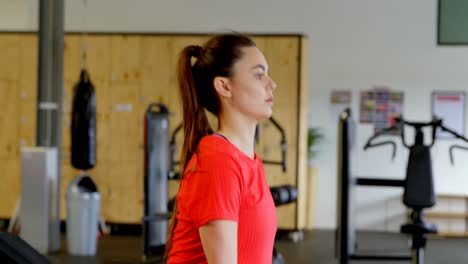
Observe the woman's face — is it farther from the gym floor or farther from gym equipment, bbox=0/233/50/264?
the gym floor

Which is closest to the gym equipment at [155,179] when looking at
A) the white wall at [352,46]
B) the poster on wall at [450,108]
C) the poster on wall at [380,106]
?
the white wall at [352,46]

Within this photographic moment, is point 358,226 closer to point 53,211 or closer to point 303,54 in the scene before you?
point 303,54

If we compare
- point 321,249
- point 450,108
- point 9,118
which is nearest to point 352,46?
point 450,108

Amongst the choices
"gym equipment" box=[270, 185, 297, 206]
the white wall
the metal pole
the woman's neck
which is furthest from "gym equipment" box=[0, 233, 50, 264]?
the white wall

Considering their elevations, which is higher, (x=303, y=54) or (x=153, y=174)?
(x=303, y=54)

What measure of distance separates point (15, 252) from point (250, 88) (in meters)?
0.56

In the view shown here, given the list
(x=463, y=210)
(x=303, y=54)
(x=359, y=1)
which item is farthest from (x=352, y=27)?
(x=463, y=210)

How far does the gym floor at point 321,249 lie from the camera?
665 cm

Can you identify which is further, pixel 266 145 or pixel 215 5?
pixel 215 5

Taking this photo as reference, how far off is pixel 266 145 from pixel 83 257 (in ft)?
8.68

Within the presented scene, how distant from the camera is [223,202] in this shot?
129cm

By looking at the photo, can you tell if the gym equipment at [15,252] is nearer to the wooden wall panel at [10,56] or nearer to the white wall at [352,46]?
the wooden wall panel at [10,56]

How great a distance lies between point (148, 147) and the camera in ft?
21.3

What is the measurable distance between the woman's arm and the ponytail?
174 mm
